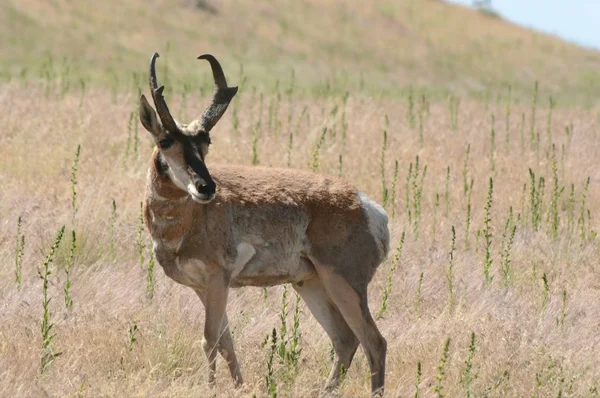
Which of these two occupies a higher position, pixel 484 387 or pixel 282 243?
pixel 282 243

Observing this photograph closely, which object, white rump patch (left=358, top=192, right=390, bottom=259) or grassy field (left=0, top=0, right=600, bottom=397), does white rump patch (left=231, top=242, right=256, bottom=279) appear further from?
white rump patch (left=358, top=192, right=390, bottom=259)

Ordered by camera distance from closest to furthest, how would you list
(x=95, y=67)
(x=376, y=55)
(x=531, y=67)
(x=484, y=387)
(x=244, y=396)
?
(x=244, y=396) < (x=484, y=387) < (x=95, y=67) < (x=376, y=55) < (x=531, y=67)

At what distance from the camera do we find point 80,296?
8.30m

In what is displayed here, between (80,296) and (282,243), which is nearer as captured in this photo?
(282,243)

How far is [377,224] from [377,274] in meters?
2.11

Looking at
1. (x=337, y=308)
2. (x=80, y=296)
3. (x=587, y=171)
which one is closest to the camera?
(x=337, y=308)

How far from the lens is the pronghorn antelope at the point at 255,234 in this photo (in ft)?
22.2

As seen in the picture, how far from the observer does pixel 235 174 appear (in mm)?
7418

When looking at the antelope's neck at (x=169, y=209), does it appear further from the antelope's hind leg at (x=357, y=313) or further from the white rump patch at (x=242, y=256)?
the antelope's hind leg at (x=357, y=313)

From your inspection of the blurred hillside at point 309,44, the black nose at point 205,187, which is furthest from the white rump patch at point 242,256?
the blurred hillside at point 309,44

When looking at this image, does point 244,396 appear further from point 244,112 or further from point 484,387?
point 244,112

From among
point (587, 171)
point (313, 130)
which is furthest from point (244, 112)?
point (587, 171)

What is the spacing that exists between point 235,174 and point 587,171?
7657 millimetres

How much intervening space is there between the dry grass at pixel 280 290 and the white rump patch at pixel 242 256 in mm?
626
